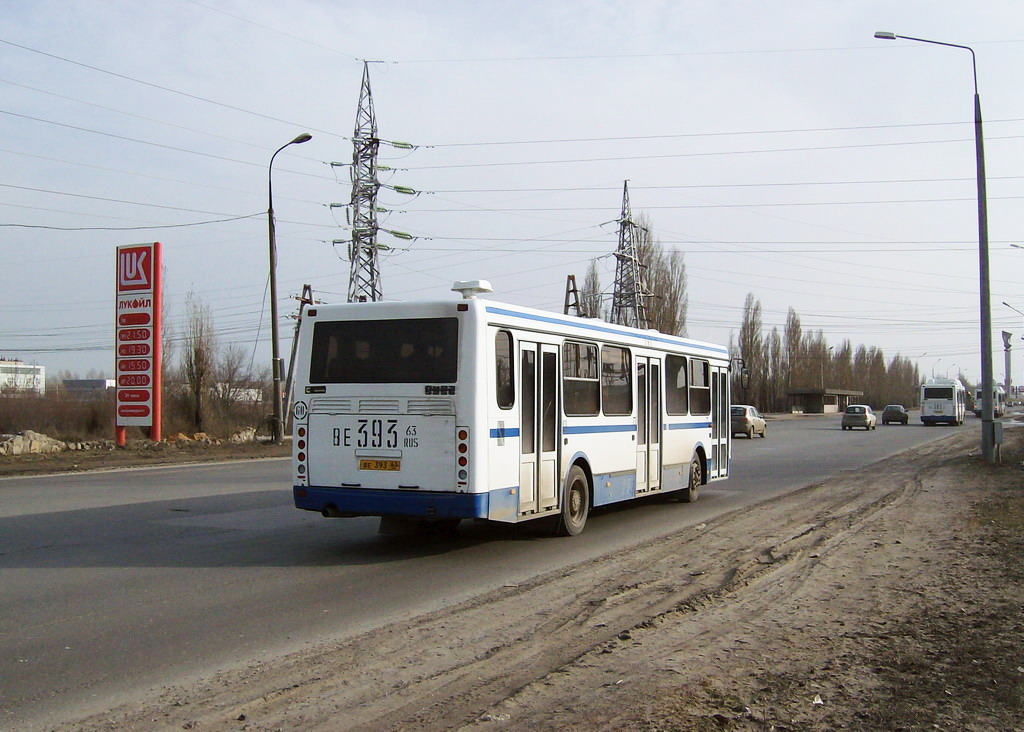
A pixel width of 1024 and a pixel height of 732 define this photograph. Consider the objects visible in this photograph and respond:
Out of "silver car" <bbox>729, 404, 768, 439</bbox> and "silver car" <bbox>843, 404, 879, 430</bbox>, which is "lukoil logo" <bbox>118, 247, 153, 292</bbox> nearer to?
"silver car" <bbox>729, 404, 768, 439</bbox>

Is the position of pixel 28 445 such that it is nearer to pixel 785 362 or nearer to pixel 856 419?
pixel 856 419

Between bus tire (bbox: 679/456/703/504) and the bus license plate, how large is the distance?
721 cm

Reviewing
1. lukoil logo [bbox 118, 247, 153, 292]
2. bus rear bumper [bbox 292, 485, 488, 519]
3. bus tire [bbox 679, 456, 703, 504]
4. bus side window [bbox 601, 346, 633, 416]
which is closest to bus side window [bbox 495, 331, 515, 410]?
bus rear bumper [bbox 292, 485, 488, 519]

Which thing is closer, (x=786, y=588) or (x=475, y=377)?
(x=786, y=588)

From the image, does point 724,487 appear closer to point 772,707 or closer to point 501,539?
point 501,539

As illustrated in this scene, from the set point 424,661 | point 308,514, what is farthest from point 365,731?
point 308,514

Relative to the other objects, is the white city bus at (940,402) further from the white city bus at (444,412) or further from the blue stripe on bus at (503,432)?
the blue stripe on bus at (503,432)

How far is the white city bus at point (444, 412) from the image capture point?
32.0 ft

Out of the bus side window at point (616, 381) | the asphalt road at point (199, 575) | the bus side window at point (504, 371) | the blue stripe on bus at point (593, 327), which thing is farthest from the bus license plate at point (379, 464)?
the bus side window at point (616, 381)

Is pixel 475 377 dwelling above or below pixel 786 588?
above

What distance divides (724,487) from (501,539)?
8.80 meters

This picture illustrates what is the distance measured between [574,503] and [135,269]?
21.6 meters

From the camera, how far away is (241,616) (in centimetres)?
733

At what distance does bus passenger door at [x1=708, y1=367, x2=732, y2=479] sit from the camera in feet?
55.8
